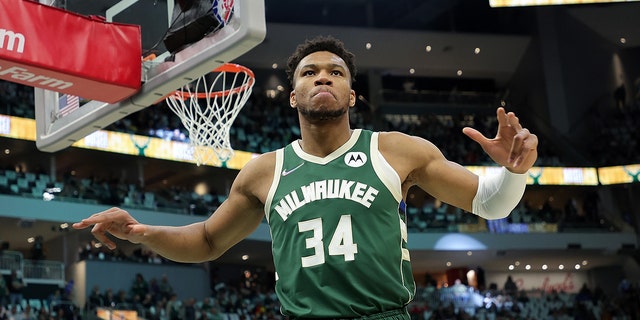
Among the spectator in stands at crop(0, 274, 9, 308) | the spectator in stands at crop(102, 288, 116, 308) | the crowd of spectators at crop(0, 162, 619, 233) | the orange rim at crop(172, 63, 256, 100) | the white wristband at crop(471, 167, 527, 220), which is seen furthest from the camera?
the crowd of spectators at crop(0, 162, 619, 233)

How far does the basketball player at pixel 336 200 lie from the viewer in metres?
3.54

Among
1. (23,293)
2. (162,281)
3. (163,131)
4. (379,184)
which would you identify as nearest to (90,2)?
(379,184)

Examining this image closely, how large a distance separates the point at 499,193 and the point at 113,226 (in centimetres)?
169

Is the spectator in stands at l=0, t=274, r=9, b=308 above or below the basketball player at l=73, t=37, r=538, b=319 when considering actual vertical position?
above

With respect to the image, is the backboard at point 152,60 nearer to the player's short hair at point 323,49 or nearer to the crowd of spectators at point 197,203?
the player's short hair at point 323,49

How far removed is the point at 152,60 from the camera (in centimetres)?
734

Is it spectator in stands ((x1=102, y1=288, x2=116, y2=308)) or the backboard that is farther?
spectator in stands ((x1=102, y1=288, x2=116, y2=308))

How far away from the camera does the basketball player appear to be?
354cm

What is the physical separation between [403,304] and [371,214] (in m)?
0.39

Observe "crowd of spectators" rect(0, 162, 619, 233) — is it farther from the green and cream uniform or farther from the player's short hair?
the green and cream uniform

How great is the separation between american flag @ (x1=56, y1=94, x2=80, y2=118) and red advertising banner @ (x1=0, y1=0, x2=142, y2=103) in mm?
348

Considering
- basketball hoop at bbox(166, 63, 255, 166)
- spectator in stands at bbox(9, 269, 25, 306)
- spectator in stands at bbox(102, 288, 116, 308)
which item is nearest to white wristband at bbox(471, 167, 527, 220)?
basketball hoop at bbox(166, 63, 255, 166)

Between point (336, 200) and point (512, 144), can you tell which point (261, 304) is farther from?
point (512, 144)

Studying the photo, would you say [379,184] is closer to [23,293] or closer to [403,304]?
[403,304]
